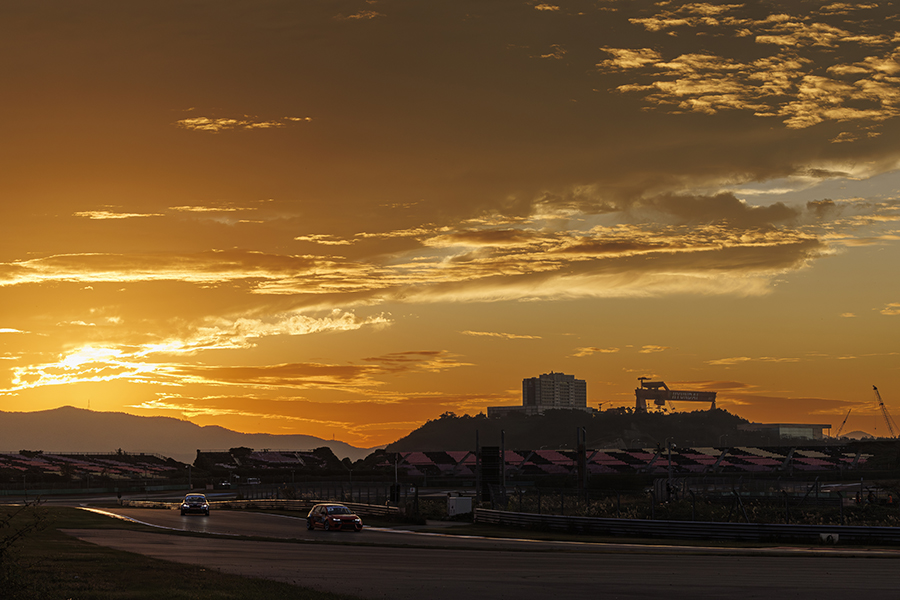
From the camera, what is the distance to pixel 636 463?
160m

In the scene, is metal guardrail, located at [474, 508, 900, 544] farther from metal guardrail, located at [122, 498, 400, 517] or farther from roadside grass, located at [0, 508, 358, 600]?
roadside grass, located at [0, 508, 358, 600]

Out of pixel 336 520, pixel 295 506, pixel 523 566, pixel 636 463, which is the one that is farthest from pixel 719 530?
pixel 636 463

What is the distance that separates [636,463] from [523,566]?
443 ft

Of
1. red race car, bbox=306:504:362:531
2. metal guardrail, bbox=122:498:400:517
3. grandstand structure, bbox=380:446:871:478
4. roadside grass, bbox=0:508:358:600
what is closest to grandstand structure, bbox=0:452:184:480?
grandstand structure, bbox=380:446:871:478

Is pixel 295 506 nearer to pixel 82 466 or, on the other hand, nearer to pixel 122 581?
pixel 122 581

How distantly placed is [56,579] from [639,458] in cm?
15338

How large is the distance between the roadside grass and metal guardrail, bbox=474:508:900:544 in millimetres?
24851

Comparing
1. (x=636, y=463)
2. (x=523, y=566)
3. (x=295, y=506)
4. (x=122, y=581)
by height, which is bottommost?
(x=295, y=506)

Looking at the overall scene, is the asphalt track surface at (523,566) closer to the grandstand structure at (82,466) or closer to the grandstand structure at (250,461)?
the grandstand structure at (82,466)

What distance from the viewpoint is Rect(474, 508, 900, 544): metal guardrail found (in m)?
40.6

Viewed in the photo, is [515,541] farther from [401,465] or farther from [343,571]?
[401,465]

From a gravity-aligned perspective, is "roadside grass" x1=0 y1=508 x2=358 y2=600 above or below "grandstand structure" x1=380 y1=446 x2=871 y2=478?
below

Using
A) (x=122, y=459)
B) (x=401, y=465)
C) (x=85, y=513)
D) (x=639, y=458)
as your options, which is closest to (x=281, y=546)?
(x=85, y=513)

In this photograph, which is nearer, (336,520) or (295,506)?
(336,520)
